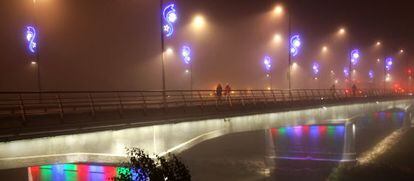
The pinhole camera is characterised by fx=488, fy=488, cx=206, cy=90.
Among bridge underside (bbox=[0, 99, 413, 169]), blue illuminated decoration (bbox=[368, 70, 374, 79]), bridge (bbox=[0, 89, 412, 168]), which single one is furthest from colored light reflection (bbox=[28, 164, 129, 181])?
blue illuminated decoration (bbox=[368, 70, 374, 79])

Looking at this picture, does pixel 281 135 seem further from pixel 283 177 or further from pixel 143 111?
pixel 143 111

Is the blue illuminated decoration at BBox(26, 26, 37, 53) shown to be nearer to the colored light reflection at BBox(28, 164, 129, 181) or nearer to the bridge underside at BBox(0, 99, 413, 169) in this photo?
the colored light reflection at BBox(28, 164, 129, 181)

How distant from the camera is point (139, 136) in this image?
2098 cm

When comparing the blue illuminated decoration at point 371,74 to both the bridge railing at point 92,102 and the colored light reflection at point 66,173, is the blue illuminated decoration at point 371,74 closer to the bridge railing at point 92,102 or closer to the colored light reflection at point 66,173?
the bridge railing at point 92,102

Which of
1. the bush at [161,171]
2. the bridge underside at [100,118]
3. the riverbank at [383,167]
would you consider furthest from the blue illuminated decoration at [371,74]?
the bush at [161,171]

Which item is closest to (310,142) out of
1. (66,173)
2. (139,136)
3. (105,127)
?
(66,173)

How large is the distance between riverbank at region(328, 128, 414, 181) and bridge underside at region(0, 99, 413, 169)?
32.3 feet

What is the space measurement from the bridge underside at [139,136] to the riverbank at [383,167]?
32.3 ft

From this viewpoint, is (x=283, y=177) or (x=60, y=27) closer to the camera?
(x=60, y=27)

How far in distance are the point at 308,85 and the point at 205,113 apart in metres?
60.5

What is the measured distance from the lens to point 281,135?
167 feet

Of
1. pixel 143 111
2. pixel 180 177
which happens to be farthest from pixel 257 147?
pixel 180 177

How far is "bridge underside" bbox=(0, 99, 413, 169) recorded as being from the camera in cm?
1584

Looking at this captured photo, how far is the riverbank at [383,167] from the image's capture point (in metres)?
43.6
